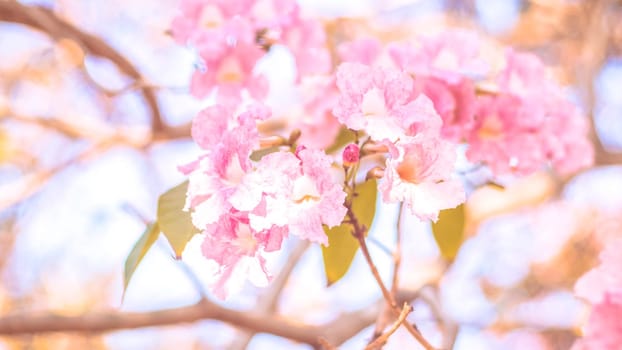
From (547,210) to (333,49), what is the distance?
122 cm

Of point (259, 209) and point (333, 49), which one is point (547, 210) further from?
point (259, 209)

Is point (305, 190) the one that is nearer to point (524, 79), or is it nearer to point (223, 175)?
point (223, 175)

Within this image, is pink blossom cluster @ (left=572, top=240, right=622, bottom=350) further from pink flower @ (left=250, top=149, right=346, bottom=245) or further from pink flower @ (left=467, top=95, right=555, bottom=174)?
pink flower @ (left=250, top=149, right=346, bottom=245)

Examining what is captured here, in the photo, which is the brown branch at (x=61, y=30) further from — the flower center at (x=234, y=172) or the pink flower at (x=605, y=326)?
the pink flower at (x=605, y=326)

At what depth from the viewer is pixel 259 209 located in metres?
0.52

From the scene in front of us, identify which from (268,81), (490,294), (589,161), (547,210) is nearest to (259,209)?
(268,81)

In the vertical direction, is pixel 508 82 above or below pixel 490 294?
above

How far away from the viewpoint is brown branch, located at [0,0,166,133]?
4.53 feet

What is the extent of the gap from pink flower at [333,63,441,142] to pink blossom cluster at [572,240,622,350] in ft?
0.90

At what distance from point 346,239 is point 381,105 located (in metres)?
0.21

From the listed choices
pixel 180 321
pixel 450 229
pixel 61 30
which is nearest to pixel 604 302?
pixel 450 229

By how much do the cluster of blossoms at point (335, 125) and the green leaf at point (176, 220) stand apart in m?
0.05

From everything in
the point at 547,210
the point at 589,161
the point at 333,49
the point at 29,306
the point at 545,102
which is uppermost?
the point at 545,102

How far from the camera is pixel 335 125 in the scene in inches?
33.4
